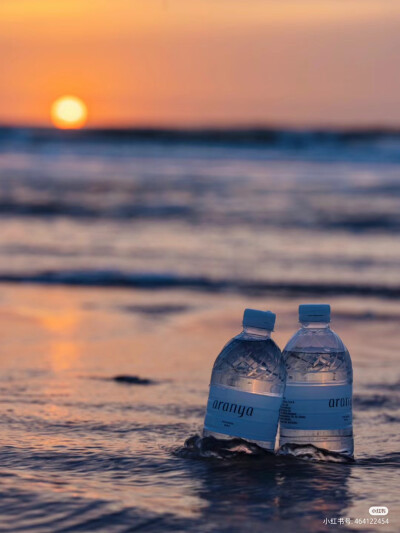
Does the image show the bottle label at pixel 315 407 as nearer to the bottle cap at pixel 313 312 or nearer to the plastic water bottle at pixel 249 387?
the plastic water bottle at pixel 249 387

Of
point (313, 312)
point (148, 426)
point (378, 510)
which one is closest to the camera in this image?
point (378, 510)

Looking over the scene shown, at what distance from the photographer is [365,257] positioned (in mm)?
8773

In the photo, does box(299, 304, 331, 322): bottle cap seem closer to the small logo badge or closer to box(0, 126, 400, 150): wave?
the small logo badge

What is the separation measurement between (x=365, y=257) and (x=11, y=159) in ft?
70.2

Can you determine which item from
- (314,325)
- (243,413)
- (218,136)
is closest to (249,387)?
(243,413)

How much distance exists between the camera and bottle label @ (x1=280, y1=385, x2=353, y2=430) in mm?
2648

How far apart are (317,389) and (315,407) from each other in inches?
1.8

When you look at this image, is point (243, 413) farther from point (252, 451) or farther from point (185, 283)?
point (185, 283)

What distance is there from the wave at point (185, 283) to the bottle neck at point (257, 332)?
4.14 meters

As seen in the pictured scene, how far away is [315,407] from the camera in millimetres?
2648

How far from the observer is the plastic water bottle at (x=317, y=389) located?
265 centimetres

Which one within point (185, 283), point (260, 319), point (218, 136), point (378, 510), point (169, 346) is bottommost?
point (378, 510)

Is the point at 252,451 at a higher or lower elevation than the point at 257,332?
lower

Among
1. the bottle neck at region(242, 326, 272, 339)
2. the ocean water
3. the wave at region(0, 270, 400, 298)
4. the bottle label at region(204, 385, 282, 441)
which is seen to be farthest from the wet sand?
the wave at region(0, 270, 400, 298)
